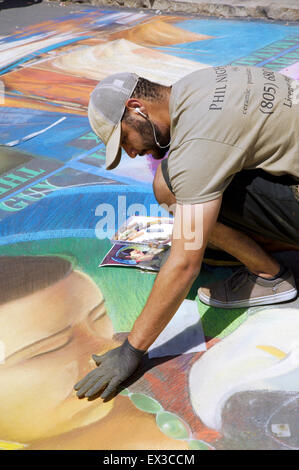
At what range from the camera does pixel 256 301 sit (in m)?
2.42

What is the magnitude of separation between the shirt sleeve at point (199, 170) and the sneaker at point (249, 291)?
2.39ft

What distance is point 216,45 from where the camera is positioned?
567 centimetres

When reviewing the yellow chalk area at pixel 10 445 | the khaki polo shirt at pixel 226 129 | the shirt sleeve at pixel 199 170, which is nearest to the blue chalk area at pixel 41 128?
the khaki polo shirt at pixel 226 129

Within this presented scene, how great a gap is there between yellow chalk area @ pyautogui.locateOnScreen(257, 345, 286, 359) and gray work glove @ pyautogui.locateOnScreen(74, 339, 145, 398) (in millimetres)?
540

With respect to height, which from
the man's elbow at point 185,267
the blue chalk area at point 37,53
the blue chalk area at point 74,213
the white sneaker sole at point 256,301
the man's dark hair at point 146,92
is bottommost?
the white sneaker sole at point 256,301

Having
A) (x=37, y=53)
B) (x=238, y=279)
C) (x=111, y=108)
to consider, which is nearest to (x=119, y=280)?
(x=238, y=279)

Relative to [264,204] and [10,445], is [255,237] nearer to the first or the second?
[264,204]

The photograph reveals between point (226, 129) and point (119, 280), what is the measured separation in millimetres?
1057

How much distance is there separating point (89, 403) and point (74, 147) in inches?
90.8

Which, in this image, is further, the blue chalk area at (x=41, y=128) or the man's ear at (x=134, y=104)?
the blue chalk area at (x=41, y=128)

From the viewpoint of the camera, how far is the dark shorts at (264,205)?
2.19 m

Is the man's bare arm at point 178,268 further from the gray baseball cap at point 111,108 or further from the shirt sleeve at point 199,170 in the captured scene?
the gray baseball cap at point 111,108

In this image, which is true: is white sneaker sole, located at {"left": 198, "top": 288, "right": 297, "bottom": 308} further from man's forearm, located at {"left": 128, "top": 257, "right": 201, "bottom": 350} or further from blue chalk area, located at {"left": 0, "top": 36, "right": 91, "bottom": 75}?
blue chalk area, located at {"left": 0, "top": 36, "right": 91, "bottom": 75}

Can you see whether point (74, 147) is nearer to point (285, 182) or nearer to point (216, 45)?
point (285, 182)
